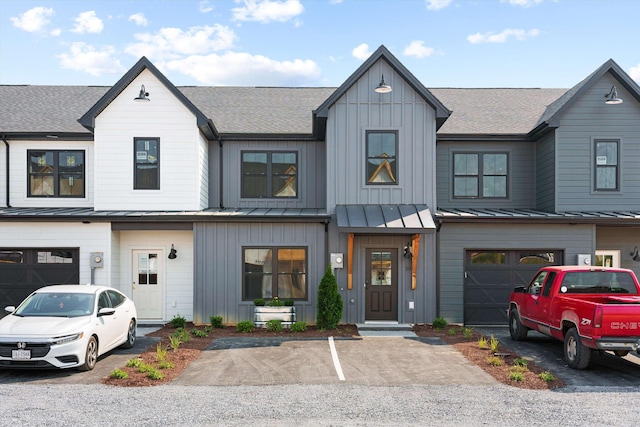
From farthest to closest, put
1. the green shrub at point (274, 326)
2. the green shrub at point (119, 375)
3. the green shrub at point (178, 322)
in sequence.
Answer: the green shrub at point (178, 322)
the green shrub at point (274, 326)
the green shrub at point (119, 375)

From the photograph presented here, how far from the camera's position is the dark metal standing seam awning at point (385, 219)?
48.0 feet

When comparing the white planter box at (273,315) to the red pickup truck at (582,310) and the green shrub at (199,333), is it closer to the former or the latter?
the green shrub at (199,333)

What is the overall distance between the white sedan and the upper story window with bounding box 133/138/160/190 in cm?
495

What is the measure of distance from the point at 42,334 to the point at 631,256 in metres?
17.3

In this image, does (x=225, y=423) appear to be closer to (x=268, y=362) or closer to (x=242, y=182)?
(x=268, y=362)

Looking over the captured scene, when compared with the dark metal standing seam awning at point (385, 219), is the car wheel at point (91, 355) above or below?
below

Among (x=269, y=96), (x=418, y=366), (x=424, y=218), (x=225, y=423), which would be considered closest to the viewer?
(x=225, y=423)

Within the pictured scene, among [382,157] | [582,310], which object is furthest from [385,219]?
[582,310]

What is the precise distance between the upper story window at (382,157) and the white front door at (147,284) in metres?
6.88

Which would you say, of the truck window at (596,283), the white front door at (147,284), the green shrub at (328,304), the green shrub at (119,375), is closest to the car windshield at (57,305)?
the green shrub at (119,375)

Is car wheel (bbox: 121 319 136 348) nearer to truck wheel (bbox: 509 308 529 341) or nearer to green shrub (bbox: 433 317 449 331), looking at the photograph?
green shrub (bbox: 433 317 449 331)

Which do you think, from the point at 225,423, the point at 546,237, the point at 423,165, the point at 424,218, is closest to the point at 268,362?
the point at 225,423

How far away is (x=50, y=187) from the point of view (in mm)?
17781

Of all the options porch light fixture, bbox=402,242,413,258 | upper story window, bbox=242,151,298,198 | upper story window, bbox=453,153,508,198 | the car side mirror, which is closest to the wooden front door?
porch light fixture, bbox=402,242,413,258
